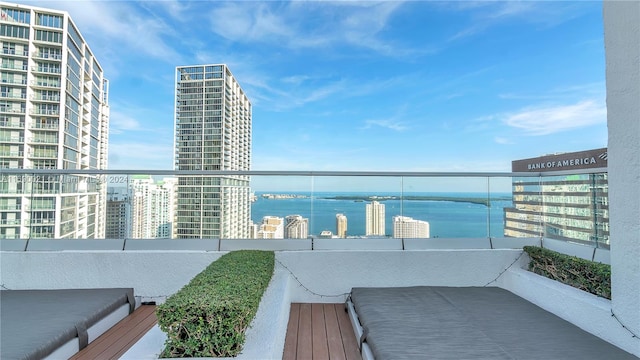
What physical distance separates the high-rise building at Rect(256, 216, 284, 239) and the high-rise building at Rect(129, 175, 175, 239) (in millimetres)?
1169

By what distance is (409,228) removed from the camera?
3725 mm

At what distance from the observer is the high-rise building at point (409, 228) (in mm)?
3711

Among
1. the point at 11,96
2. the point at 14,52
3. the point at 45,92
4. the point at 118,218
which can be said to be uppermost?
the point at 14,52

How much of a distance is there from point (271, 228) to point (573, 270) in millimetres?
3160

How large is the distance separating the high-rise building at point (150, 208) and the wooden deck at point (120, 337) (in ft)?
3.07

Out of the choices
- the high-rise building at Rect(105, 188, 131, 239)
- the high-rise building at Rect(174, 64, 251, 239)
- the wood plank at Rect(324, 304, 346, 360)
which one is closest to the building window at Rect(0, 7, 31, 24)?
the high-rise building at Rect(174, 64, 251, 239)

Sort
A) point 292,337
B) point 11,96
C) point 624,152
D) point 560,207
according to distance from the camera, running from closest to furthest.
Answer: point 624,152
point 292,337
point 560,207
point 11,96

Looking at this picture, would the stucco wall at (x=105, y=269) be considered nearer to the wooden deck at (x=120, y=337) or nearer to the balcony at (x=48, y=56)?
the wooden deck at (x=120, y=337)

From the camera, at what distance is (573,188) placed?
136 inches

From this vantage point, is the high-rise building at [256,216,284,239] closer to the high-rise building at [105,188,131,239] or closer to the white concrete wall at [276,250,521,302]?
the white concrete wall at [276,250,521,302]

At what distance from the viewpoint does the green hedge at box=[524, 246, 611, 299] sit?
2365 millimetres

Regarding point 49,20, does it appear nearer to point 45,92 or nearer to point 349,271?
point 45,92

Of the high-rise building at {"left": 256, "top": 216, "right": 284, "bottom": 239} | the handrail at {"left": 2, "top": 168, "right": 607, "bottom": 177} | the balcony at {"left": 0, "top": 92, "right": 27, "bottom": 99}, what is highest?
the balcony at {"left": 0, "top": 92, "right": 27, "bottom": 99}

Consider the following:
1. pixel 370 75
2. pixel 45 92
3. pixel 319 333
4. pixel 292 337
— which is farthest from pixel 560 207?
pixel 45 92
